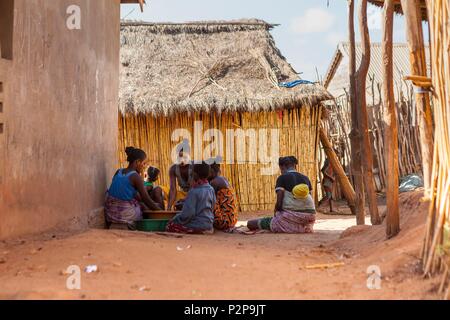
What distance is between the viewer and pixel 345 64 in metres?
20.2

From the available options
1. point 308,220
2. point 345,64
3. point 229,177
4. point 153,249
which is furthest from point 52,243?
point 345,64

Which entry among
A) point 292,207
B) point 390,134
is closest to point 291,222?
point 292,207

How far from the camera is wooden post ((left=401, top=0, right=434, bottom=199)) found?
12.9ft

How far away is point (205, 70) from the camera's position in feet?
39.9

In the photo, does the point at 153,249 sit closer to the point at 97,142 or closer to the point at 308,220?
Answer: the point at 97,142

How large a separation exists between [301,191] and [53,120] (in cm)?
328

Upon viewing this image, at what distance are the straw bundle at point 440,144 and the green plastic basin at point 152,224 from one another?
4.03 m

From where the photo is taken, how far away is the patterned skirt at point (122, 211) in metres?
6.82

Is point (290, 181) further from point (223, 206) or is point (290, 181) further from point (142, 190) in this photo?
point (142, 190)

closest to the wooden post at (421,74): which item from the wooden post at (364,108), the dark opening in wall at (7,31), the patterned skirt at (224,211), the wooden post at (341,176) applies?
the wooden post at (364,108)

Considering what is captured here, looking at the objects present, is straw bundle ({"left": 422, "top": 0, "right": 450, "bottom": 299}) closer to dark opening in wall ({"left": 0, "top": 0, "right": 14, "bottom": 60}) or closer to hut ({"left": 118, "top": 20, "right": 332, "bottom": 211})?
dark opening in wall ({"left": 0, "top": 0, "right": 14, "bottom": 60})

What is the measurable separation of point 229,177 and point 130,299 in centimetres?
860

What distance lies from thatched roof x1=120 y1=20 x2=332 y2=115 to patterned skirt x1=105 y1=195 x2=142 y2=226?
15.0 feet

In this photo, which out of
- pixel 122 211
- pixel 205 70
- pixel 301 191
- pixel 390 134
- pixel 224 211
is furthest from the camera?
pixel 205 70
